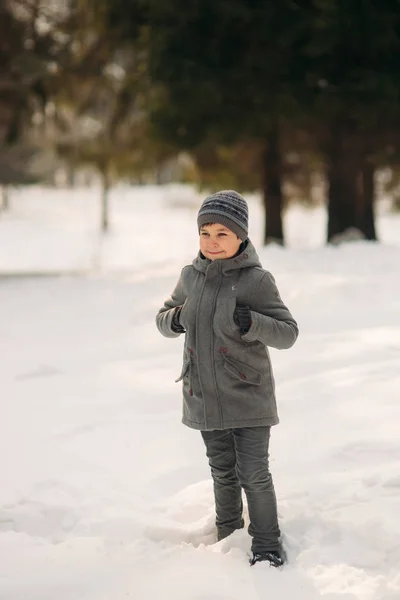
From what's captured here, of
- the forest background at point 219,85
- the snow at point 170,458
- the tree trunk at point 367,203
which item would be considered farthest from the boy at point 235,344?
the tree trunk at point 367,203

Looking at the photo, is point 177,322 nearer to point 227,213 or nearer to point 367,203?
point 227,213

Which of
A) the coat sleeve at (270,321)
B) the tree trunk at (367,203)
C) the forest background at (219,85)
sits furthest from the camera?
the tree trunk at (367,203)

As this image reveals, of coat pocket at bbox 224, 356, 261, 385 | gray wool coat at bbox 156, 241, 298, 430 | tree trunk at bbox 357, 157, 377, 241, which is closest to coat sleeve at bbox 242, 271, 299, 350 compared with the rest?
gray wool coat at bbox 156, 241, 298, 430

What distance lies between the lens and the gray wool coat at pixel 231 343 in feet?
10.7

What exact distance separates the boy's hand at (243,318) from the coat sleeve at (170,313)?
1.15 feet

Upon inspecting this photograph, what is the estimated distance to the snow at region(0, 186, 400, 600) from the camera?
3230mm

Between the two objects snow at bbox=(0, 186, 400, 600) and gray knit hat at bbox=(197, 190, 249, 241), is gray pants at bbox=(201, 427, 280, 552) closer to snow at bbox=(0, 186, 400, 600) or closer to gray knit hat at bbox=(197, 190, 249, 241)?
snow at bbox=(0, 186, 400, 600)

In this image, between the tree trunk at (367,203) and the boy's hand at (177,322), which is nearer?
the boy's hand at (177,322)

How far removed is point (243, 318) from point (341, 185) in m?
11.9

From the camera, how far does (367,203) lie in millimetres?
15773

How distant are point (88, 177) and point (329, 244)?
7621 cm

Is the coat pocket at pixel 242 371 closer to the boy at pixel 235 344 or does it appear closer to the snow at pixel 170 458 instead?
the boy at pixel 235 344

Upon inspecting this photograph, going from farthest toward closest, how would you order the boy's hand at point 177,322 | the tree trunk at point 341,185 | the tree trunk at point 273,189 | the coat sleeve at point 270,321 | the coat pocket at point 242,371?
the tree trunk at point 273,189, the tree trunk at point 341,185, the boy's hand at point 177,322, the coat pocket at point 242,371, the coat sleeve at point 270,321

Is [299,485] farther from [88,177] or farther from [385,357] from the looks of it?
[88,177]
